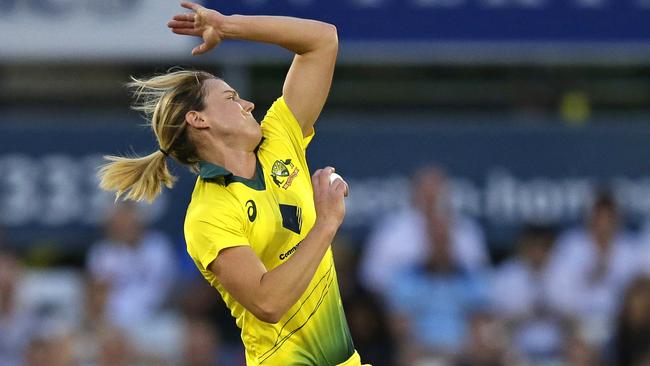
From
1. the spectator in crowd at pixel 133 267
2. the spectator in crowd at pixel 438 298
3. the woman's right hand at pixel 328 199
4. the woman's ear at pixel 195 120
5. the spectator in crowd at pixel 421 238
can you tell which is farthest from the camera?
the spectator in crowd at pixel 133 267

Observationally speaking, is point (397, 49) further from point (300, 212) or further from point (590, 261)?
point (300, 212)

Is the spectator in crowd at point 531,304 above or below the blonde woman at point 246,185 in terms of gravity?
below

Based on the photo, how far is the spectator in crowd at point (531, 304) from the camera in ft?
26.6

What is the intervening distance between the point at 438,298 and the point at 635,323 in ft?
4.21

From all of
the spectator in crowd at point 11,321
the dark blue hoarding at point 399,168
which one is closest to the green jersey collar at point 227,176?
the spectator in crowd at point 11,321

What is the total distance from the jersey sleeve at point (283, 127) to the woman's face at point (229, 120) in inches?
6.2

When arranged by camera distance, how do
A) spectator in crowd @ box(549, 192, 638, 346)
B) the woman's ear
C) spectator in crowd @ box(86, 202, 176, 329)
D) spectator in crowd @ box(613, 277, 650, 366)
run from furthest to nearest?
spectator in crowd @ box(86, 202, 176, 329), spectator in crowd @ box(549, 192, 638, 346), spectator in crowd @ box(613, 277, 650, 366), the woman's ear

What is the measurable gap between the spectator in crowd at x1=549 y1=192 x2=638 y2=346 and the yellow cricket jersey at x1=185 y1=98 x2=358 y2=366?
13.5 ft

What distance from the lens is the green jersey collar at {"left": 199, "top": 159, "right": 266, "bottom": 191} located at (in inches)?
169

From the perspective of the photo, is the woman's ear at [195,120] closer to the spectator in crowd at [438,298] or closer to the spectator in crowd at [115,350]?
the spectator in crowd at [115,350]

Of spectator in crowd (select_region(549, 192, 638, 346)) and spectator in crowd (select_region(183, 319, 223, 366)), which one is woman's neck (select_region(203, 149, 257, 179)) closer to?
spectator in crowd (select_region(183, 319, 223, 366))

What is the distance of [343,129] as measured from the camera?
378 inches

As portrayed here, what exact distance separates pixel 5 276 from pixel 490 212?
147 inches

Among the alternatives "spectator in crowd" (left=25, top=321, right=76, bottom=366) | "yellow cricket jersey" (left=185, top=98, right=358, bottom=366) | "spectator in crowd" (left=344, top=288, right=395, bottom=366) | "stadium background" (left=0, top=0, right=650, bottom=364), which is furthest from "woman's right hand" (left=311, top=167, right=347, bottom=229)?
"stadium background" (left=0, top=0, right=650, bottom=364)
